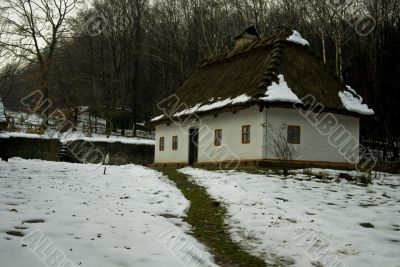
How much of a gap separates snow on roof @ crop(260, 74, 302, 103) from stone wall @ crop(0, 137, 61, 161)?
628 inches

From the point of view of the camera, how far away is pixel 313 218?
8.78 m

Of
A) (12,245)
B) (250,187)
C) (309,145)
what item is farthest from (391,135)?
(12,245)

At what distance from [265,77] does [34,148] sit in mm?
16475

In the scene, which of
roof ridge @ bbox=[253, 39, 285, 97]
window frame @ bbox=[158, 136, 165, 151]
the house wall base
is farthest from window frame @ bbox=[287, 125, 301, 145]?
window frame @ bbox=[158, 136, 165, 151]

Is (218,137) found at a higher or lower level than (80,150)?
higher

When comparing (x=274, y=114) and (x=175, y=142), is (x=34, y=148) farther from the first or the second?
(x=274, y=114)

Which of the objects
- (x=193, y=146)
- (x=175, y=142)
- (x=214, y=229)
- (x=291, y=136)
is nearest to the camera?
(x=214, y=229)

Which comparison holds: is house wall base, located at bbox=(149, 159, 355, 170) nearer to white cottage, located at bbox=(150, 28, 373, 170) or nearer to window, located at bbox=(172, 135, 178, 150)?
white cottage, located at bbox=(150, 28, 373, 170)

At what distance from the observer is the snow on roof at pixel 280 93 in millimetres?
17375

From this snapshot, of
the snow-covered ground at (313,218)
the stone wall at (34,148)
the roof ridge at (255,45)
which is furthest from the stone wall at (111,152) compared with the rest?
the snow-covered ground at (313,218)

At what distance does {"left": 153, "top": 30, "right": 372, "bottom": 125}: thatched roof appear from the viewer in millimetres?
18766

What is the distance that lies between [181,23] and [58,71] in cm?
1227

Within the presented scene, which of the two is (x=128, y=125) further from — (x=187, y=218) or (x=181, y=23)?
(x=187, y=218)

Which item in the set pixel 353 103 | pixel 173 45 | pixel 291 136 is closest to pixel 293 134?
pixel 291 136
